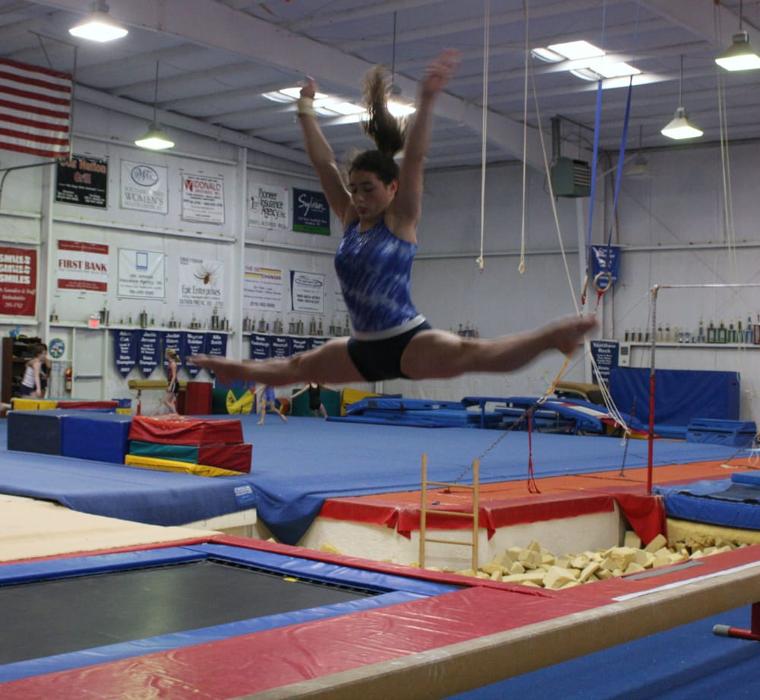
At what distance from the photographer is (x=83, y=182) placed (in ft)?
52.0

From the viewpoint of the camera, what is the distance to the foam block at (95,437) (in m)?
9.62

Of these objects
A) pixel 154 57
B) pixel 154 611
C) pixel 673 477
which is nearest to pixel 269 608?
pixel 154 611

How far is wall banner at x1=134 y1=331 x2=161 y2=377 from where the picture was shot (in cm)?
1664

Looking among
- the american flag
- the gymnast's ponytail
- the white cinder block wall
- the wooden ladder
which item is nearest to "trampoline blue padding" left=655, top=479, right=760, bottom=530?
the wooden ladder

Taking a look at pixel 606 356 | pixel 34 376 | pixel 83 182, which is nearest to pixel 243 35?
pixel 83 182

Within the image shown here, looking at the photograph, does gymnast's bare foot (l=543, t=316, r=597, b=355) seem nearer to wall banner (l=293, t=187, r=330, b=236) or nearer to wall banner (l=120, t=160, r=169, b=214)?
wall banner (l=120, t=160, r=169, b=214)

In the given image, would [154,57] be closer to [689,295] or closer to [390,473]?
[390,473]

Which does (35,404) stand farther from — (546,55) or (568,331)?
(568,331)

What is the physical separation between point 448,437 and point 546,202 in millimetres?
6396

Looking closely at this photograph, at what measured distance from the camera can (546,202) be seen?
18.7 meters

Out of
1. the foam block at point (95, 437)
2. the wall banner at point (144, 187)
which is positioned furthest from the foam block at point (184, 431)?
the wall banner at point (144, 187)

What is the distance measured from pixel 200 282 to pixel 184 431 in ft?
29.3

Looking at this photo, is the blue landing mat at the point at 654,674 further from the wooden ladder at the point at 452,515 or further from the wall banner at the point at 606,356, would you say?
the wall banner at the point at 606,356

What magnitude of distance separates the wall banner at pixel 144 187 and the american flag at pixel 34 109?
2.67 meters
